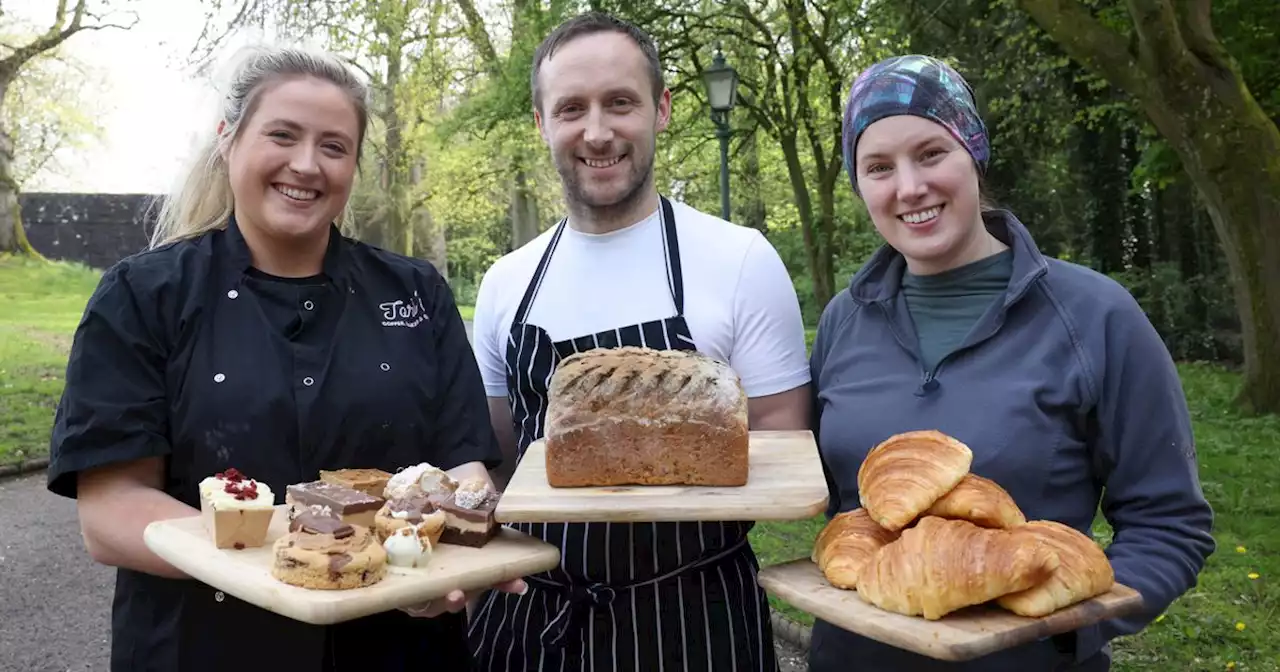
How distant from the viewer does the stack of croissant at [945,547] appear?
174 cm

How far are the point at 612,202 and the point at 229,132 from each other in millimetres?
1022

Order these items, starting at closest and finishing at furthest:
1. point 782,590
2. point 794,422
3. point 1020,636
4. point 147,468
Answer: point 1020,636
point 782,590
point 147,468
point 794,422

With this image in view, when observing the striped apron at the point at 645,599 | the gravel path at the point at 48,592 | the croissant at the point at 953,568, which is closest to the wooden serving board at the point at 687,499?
the croissant at the point at 953,568

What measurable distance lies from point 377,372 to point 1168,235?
17576 millimetres

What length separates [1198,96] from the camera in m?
8.70

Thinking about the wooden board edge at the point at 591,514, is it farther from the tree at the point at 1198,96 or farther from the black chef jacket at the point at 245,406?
the tree at the point at 1198,96

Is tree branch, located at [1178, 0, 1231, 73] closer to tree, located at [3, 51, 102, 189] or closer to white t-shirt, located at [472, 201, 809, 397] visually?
white t-shirt, located at [472, 201, 809, 397]

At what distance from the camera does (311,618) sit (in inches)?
71.2

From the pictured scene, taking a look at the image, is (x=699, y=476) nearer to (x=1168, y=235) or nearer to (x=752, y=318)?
(x=752, y=318)

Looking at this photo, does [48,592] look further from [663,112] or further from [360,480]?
[663,112]

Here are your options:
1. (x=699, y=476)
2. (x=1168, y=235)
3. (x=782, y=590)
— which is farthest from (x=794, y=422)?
(x=1168, y=235)

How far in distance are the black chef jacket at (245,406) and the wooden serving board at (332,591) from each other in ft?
0.69

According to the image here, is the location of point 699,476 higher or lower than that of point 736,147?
lower

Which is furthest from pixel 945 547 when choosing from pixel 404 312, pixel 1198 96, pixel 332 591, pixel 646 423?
pixel 1198 96
